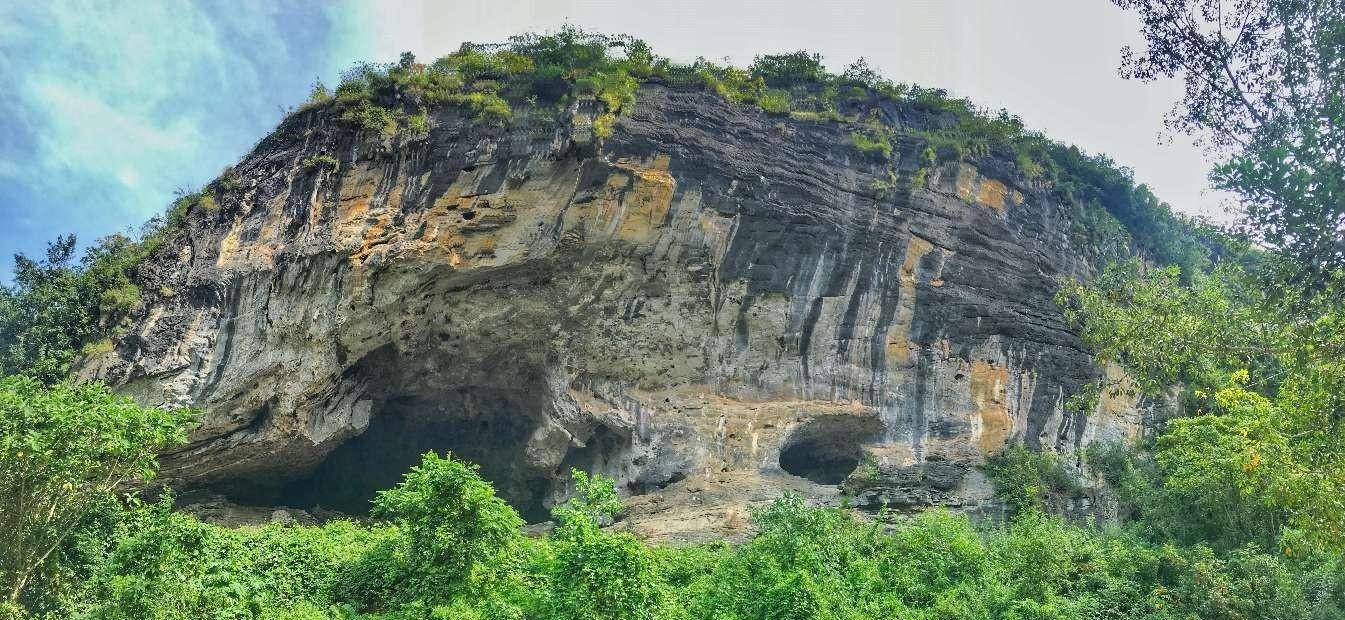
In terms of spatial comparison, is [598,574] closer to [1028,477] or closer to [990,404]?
[1028,477]

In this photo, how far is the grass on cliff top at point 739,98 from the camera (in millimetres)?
20328

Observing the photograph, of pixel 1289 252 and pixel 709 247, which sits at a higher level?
pixel 709 247

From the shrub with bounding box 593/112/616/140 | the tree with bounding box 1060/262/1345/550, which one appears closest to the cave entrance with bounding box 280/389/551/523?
the shrub with bounding box 593/112/616/140

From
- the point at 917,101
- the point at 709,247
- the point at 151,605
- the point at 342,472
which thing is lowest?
the point at 151,605

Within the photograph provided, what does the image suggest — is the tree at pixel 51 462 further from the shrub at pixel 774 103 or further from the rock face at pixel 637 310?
the shrub at pixel 774 103

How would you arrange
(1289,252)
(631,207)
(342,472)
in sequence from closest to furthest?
(1289,252) → (631,207) → (342,472)

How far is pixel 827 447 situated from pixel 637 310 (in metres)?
5.01

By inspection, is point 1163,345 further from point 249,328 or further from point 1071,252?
point 249,328

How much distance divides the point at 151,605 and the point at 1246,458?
13.8 metres

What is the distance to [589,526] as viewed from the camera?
37.2ft

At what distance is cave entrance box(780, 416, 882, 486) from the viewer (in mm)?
20062

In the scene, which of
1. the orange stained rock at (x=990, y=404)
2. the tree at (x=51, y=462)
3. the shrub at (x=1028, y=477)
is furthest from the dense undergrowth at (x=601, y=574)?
the orange stained rock at (x=990, y=404)

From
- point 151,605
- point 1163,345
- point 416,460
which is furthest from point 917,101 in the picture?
point 151,605

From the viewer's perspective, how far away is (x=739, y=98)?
21516 mm
